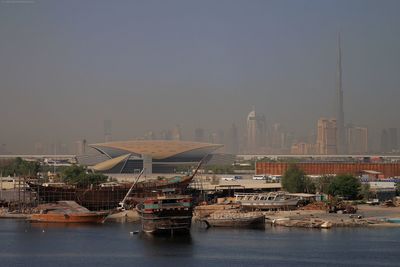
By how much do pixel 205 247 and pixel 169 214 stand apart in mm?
2695

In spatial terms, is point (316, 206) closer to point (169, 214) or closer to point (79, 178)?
point (169, 214)

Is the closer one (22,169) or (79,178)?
(79,178)

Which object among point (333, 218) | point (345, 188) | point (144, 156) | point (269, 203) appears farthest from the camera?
point (144, 156)

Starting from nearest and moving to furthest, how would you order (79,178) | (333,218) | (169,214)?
(169,214), (333,218), (79,178)

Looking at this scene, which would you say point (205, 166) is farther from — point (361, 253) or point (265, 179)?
point (361, 253)

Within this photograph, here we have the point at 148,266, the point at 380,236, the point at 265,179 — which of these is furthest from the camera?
the point at 265,179

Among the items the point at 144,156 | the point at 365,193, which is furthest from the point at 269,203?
the point at 144,156

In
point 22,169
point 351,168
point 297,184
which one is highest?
point 351,168

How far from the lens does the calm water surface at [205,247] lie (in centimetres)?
1823

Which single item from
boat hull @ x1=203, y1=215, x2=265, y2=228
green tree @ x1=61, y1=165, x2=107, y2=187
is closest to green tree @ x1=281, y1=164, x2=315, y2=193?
green tree @ x1=61, y1=165, x2=107, y2=187

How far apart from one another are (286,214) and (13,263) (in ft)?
35.0

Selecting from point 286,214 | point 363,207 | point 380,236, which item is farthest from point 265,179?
point 380,236

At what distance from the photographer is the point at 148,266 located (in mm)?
17844

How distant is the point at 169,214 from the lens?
22.7 meters
